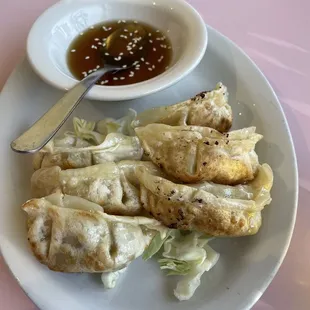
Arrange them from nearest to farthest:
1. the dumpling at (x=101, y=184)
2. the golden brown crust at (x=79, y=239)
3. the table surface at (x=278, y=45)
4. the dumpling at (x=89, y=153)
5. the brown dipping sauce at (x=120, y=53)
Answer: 1. the golden brown crust at (x=79, y=239)
2. the dumpling at (x=101, y=184)
3. the dumpling at (x=89, y=153)
4. the table surface at (x=278, y=45)
5. the brown dipping sauce at (x=120, y=53)

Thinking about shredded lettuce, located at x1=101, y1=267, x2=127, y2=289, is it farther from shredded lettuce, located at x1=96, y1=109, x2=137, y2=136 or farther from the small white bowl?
the small white bowl

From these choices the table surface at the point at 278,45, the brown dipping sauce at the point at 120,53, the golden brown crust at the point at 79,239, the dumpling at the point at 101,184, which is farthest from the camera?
the brown dipping sauce at the point at 120,53

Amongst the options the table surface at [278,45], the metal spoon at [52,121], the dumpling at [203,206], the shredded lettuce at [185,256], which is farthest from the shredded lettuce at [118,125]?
the table surface at [278,45]

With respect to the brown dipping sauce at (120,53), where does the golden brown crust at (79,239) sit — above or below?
below

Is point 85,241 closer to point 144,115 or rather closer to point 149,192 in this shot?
point 149,192

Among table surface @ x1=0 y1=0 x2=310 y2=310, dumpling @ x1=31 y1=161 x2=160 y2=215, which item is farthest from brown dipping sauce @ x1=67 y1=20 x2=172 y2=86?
dumpling @ x1=31 y1=161 x2=160 y2=215

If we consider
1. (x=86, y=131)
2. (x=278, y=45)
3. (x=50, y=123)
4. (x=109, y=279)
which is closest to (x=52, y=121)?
(x=50, y=123)

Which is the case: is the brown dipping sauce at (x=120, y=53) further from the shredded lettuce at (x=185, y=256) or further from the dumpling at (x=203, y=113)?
the shredded lettuce at (x=185, y=256)
